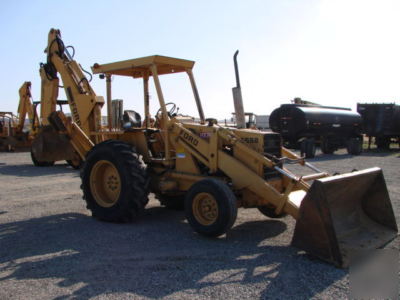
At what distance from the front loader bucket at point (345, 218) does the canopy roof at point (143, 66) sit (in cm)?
340

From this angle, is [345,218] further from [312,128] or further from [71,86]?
[312,128]

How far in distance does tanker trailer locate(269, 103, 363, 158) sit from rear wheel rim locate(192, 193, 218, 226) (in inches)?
546

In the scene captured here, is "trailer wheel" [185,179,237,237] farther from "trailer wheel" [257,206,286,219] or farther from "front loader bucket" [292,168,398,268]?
"trailer wheel" [257,206,286,219]

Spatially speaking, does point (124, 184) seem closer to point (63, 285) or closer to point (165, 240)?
point (165, 240)

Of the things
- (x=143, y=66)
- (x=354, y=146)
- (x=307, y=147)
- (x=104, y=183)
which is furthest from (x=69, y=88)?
(x=354, y=146)

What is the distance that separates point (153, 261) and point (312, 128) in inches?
653

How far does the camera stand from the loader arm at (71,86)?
799cm

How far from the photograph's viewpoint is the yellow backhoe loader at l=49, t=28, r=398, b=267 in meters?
4.74

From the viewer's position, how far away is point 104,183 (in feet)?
23.0

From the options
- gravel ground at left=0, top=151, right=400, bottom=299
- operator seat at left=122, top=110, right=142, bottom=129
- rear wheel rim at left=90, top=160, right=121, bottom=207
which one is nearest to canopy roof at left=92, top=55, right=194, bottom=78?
operator seat at left=122, top=110, right=142, bottom=129

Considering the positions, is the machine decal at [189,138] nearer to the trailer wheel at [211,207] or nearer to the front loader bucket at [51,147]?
the trailer wheel at [211,207]

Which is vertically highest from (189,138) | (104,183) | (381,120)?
(381,120)

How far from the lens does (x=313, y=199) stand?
4602 mm

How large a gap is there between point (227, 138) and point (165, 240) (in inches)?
→ 67.7
